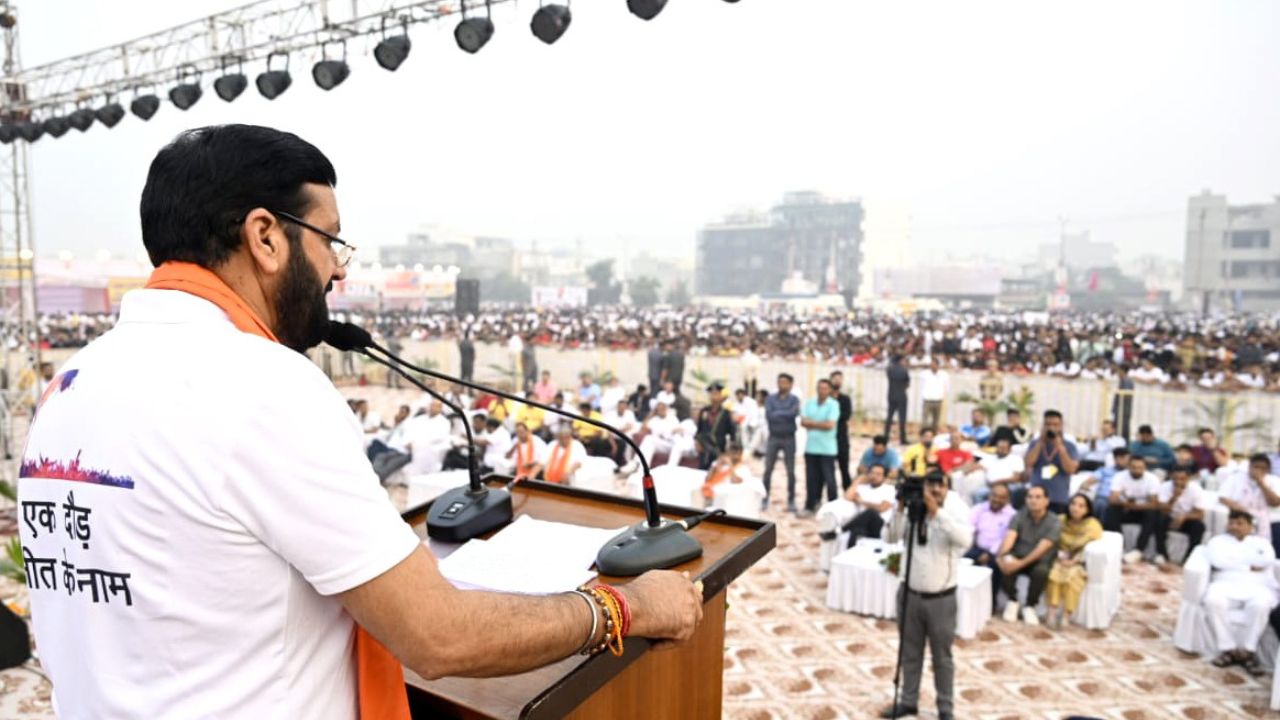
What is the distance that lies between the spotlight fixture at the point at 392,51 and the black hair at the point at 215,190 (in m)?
7.40

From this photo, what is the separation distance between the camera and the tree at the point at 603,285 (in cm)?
6106

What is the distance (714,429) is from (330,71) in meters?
5.57

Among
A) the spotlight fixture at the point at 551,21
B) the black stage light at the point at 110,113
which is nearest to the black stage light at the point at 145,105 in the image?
the black stage light at the point at 110,113

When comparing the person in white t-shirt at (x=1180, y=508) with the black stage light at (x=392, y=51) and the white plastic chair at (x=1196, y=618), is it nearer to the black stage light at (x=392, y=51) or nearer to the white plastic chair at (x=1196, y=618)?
the white plastic chair at (x=1196, y=618)

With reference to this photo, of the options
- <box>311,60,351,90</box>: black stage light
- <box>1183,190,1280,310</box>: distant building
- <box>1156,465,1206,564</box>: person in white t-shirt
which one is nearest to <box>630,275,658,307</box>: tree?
<box>1183,190,1280,310</box>: distant building

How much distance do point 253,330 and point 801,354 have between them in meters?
19.3

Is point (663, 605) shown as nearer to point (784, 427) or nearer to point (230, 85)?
point (784, 427)

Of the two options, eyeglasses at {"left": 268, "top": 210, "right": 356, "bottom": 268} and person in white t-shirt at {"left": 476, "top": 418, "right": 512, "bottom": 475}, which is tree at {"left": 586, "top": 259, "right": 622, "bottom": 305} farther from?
eyeglasses at {"left": 268, "top": 210, "right": 356, "bottom": 268}

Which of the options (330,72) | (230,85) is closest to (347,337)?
(330,72)

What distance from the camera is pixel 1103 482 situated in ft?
25.1

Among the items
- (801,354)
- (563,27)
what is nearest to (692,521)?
(563,27)

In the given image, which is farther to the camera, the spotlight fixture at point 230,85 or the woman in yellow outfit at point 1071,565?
the spotlight fixture at point 230,85

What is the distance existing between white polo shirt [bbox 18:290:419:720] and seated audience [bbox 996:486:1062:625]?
19.5ft

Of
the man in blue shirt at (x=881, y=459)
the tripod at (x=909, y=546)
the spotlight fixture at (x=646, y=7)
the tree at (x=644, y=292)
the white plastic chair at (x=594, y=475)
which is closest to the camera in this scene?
the tripod at (x=909, y=546)
